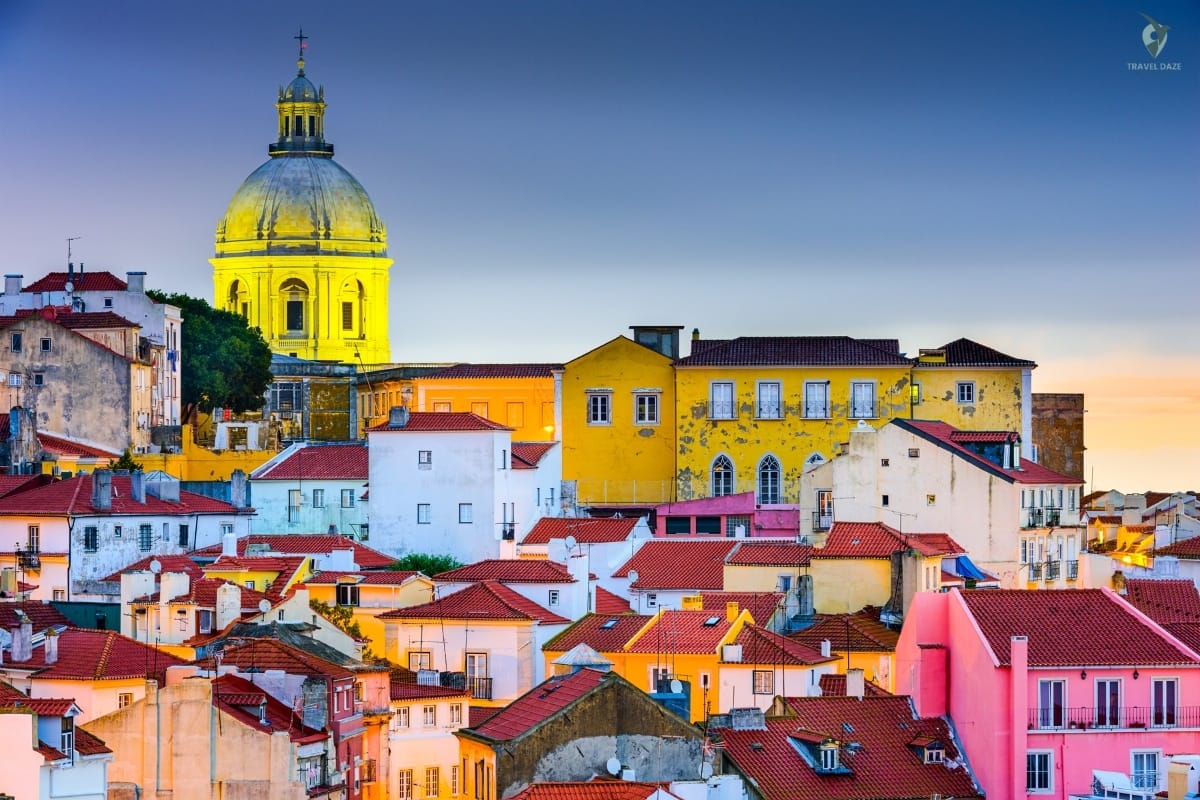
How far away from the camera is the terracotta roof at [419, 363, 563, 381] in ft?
315

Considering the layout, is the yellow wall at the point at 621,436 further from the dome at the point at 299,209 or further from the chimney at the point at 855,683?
the chimney at the point at 855,683

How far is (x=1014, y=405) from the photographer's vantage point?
3588 inches

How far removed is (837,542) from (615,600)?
6007 millimetres

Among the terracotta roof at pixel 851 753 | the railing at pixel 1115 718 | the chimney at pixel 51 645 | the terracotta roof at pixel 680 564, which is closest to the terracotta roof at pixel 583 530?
the terracotta roof at pixel 680 564

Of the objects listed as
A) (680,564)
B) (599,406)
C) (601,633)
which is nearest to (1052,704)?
(601,633)

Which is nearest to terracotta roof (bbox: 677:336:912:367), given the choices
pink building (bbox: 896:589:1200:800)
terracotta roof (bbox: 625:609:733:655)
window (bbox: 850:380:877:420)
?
window (bbox: 850:380:877:420)

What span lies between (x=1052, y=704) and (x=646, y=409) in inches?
1661

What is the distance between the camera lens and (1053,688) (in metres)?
50.2

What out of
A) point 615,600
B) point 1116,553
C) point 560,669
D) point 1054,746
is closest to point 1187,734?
point 1054,746

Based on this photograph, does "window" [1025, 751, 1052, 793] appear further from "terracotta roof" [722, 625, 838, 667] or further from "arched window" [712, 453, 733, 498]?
"arched window" [712, 453, 733, 498]

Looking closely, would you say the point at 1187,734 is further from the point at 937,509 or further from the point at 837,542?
the point at 937,509

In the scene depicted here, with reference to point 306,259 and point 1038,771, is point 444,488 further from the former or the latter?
point 306,259

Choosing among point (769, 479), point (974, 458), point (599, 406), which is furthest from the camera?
point (599, 406)

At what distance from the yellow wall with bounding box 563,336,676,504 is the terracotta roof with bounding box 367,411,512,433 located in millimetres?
9318
